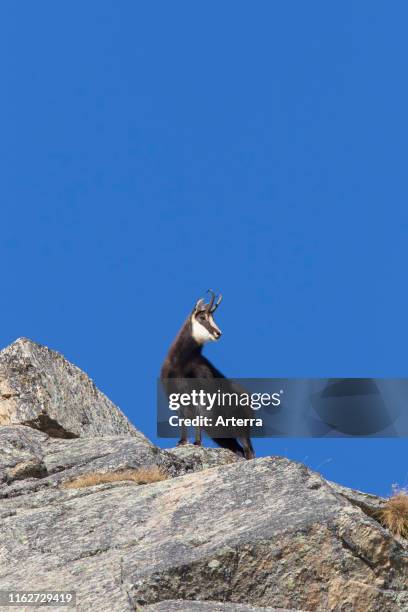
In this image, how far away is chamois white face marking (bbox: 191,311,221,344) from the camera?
2572 cm

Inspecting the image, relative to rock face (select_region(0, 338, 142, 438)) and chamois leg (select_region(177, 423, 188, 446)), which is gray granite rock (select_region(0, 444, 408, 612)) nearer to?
rock face (select_region(0, 338, 142, 438))

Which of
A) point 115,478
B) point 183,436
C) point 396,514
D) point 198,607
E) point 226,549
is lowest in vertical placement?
point 198,607

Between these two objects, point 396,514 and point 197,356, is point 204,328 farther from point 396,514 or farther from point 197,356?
point 396,514

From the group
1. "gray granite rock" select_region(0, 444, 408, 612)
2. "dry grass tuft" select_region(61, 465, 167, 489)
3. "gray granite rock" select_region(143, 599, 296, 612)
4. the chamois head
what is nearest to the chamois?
the chamois head

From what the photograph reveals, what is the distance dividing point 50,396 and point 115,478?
18.8 feet

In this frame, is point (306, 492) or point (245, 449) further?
point (245, 449)

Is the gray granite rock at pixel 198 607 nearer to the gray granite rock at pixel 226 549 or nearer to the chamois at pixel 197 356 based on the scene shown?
the gray granite rock at pixel 226 549

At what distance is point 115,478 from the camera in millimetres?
16891

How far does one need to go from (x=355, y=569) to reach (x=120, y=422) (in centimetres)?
1208

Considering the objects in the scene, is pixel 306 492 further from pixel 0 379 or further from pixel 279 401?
pixel 279 401

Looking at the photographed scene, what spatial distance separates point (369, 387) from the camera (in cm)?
2669

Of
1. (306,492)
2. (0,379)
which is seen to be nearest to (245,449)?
(0,379)

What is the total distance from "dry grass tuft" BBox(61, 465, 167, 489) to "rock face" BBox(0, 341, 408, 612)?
0.43m

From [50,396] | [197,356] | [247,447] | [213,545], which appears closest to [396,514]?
[213,545]
